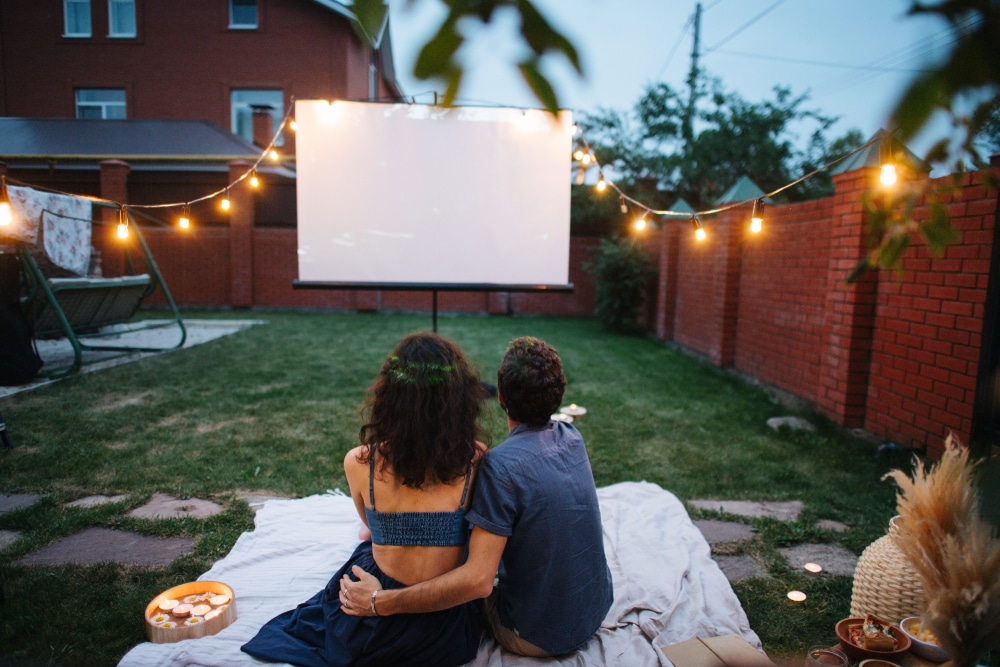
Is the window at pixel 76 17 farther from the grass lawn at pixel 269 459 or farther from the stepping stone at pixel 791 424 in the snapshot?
the stepping stone at pixel 791 424

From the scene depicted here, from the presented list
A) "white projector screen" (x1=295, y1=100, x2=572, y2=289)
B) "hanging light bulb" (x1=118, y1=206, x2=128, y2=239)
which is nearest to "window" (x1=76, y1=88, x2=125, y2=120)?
"white projector screen" (x1=295, y1=100, x2=572, y2=289)

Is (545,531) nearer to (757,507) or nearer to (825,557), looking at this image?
(825,557)

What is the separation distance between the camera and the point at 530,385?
5.56 feet

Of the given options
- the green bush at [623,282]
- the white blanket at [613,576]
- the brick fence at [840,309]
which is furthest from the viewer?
the green bush at [623,282]

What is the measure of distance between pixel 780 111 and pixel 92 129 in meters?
13.7

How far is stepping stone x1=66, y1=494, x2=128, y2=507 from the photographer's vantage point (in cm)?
301

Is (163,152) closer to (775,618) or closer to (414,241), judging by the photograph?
(414,241)

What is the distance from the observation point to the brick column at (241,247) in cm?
1243

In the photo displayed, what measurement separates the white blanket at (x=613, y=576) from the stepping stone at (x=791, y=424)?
1.83 meters

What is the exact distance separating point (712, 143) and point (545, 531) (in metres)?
14.0

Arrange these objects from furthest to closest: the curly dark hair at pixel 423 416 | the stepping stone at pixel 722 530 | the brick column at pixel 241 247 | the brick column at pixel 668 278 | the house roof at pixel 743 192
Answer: the brick column at pixel 241 247 → the brick column at pixel 668 278 → the house roof at pixel 743 192 → the stepping stone at pixel 722 530 → the curly dark hair at pixel 423 416

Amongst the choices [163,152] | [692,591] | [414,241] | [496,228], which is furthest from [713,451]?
[163,152]

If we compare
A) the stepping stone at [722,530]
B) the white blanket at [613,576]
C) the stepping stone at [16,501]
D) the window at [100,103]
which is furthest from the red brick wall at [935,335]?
the window at [100,103]

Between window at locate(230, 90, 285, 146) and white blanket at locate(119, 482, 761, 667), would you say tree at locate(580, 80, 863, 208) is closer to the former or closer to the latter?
window at locate(230, 90, 285, 146)
